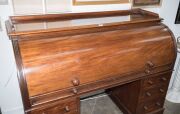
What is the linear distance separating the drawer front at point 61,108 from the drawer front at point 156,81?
2.26 ft

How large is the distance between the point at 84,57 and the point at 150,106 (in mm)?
1029

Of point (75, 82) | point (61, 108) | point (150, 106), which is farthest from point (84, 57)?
point (150, 106)

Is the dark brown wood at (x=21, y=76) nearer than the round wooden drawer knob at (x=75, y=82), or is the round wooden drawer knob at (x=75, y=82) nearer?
the dark brown wood at (x=21, y=76)

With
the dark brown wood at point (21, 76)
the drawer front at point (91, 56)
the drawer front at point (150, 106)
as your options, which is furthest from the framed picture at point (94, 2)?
the drawer front at point (150, 106)

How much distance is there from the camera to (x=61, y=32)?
3.87ft

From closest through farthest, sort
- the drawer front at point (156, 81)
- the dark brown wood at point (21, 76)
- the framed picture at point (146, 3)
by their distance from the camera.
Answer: the dark brown wood at point (21, 76) → the drawer front at point (156, 81) → the framed picture at point (146, 3)

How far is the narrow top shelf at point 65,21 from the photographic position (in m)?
1.16

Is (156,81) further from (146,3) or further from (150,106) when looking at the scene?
(146,3)

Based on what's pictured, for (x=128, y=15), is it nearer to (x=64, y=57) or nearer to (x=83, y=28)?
(x=83, y=28)

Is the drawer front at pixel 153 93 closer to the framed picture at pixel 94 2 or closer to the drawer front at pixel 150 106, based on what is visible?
the drawer front at pixel 150 106

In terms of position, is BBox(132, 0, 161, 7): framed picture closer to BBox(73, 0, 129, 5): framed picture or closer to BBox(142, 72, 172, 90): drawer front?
BBox(73, 0, 129, 5): framed picture

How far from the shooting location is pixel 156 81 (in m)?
1.65

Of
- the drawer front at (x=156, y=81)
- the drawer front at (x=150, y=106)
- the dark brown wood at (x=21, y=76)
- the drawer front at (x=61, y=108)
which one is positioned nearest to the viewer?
the dark brown wood at (x=21, y=76)

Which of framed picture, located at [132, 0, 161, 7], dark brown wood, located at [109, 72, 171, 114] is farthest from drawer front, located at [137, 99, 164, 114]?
framed picture, located at [132, 0, 161, 7]
